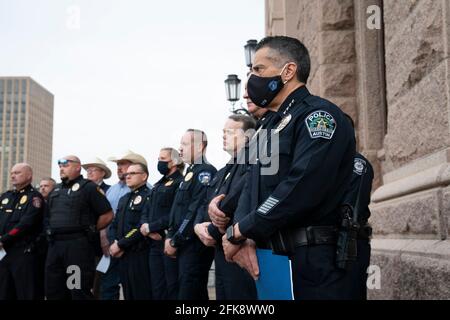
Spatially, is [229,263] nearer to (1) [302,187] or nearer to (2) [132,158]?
(1) [302,187]

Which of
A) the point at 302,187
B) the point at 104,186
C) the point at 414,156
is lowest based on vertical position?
the point at 302,187

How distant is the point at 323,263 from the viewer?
2436 mm

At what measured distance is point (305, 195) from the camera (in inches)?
93.7

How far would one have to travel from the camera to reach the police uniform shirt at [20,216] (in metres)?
7.40

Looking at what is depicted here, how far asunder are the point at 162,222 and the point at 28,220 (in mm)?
2407

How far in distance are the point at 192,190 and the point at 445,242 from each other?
132 inches

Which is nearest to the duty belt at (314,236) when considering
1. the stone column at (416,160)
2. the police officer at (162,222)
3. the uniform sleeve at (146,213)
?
the stone column at (416,160)

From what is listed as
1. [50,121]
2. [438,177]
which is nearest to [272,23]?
[438,177]

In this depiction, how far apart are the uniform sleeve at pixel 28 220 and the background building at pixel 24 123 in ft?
431

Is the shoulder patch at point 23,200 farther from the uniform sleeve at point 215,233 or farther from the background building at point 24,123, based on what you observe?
the background building at point 24,123

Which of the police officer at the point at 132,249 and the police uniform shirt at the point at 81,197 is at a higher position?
the police uniform shirt at the point at 81,197

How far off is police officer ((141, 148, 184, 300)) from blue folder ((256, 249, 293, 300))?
351 cm

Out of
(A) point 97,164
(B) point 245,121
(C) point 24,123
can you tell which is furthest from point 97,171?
(C) point 24,123
